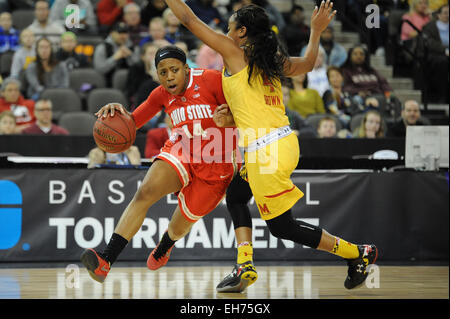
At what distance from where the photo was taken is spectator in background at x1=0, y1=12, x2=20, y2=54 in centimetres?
1059

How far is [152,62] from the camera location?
9500 mm

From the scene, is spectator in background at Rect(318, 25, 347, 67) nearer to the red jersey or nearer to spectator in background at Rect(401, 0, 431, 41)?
spectator in background at Rect(401, 0, 431, 41)

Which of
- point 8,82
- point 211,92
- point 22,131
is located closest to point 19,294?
point 211,92

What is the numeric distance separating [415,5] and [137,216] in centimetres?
833

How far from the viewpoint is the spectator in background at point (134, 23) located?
10.8m

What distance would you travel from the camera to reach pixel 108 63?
34.1ft

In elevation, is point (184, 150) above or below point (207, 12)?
below

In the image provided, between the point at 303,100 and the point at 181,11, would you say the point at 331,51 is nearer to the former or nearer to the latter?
the point at 303,100

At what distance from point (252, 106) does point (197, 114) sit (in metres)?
0.45

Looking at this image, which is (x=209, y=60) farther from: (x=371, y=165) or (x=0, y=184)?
(x=0, y=184)

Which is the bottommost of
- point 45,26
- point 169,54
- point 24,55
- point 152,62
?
Result: point 169,54

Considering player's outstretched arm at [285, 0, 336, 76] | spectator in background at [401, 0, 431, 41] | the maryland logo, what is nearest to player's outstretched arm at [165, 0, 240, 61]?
player's outstretched arm at [285, 0, 336, 76]

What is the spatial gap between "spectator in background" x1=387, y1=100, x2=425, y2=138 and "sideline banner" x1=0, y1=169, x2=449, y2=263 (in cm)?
159

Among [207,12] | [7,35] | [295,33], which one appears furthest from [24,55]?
[295,33]
